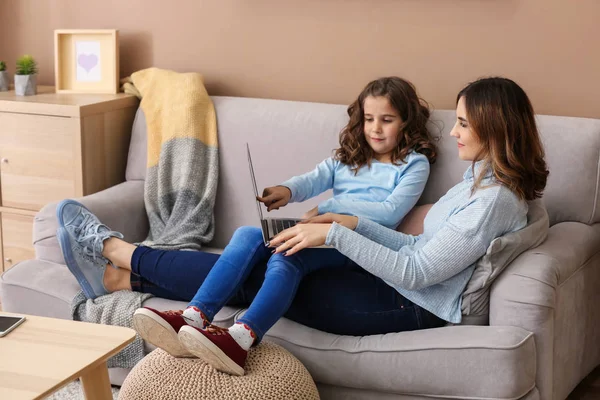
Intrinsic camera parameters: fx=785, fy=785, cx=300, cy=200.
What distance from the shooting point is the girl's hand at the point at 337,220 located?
206 centimetres

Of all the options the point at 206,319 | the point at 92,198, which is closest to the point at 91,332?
the point at 206,319

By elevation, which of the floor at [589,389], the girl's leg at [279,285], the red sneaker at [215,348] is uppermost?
the girl's leg at [279,285]

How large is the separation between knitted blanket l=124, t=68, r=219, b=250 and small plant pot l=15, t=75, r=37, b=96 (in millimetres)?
489

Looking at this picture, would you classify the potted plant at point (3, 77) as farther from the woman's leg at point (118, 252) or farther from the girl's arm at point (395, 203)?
the girl's arm at point (395, 203)

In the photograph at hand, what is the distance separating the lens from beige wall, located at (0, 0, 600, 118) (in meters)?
2.47

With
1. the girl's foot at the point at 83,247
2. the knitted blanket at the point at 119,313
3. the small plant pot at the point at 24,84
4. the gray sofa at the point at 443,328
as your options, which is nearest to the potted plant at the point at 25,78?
the small plant pot at the point at 24,84

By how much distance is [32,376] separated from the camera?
1.52 metres

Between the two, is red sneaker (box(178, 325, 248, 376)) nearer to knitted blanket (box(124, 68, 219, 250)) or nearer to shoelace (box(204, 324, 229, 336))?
shoelace (box(204, 324, 229, 336))

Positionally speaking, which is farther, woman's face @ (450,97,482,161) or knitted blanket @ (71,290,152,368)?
knitted blanket @ (71,290,152,368)

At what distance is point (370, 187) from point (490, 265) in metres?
0.56

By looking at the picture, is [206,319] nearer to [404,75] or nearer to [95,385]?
[95,385]

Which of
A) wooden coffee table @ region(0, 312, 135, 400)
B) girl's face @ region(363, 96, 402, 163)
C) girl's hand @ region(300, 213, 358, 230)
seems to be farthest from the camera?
girl's face @ region(363, 96, 402, 163)

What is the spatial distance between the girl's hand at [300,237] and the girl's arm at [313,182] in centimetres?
37

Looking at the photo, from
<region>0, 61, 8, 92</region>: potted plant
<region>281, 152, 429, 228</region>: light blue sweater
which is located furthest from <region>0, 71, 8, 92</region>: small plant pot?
<region>281, 152, 429, 228</region>: light blue sweater
